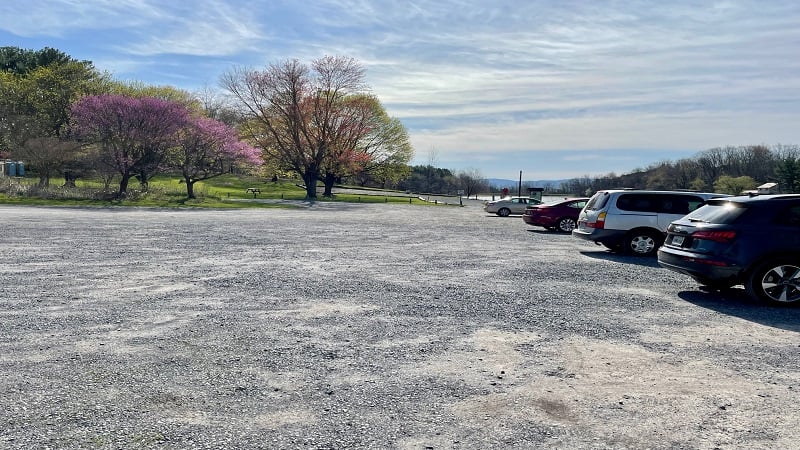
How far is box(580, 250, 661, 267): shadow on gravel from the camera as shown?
40.2ft

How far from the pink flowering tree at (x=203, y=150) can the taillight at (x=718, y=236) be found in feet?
118

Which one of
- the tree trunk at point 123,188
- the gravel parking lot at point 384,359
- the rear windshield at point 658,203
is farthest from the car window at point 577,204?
the tree trunk at point 123,188

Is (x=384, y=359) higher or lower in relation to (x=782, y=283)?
lower

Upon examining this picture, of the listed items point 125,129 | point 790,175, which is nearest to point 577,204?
point 125,129

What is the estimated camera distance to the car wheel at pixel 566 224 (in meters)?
20.7

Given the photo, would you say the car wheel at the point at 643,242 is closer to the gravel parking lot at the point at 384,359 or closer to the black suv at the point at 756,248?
the gravel parking lot at the point at 384,359

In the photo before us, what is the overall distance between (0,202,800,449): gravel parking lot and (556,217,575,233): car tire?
10.5 m

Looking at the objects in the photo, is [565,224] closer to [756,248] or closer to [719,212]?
[719,212]

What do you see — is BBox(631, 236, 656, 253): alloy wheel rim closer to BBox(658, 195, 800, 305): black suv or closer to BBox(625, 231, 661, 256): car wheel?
BBox(625, 231, 661, 256): car wheel

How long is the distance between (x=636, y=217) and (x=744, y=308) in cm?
602

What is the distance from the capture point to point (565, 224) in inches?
821

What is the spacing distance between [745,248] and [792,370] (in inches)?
126

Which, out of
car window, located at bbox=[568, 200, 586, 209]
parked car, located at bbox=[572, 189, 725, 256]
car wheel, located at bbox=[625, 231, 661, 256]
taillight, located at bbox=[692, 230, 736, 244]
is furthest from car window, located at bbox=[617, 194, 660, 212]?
car window, located at bbox=[568, 200, 586, 209]

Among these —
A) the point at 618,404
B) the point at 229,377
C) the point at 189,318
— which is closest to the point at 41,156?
the point at 189,318
